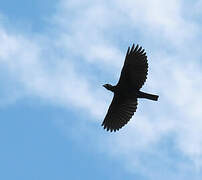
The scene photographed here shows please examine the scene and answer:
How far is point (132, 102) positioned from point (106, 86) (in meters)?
1.37

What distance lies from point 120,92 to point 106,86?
2.12 feet

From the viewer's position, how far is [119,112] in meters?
37.3

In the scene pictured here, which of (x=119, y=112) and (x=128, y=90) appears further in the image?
(x=119, y=112)

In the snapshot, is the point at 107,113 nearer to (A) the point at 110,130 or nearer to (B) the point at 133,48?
(A) the point at 110,130

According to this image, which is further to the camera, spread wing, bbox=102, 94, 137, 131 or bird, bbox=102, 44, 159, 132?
spread wing, bbox=102, 94, 137, 131

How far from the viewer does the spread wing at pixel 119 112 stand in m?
36.9

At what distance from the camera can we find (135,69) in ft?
117

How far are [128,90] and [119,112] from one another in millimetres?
1563

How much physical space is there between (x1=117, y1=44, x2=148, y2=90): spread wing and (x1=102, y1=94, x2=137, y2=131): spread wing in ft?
3.50

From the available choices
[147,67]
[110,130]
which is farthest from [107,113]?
[147,67]

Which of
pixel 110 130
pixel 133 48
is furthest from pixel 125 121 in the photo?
pixel 133 48

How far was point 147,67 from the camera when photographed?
3544 cm

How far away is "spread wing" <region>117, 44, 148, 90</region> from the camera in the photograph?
35.5 m

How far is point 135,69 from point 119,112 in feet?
8.47
